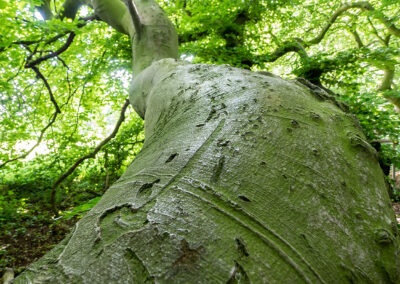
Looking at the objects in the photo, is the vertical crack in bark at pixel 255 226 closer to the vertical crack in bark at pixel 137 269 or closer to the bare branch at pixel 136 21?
the vertical crack in bark at pixel 137 269

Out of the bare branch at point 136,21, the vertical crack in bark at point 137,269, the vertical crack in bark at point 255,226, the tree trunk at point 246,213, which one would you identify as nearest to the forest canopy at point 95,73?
the bare branch at point 136,21

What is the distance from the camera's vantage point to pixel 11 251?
12.4 ft

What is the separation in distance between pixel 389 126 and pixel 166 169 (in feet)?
10.6

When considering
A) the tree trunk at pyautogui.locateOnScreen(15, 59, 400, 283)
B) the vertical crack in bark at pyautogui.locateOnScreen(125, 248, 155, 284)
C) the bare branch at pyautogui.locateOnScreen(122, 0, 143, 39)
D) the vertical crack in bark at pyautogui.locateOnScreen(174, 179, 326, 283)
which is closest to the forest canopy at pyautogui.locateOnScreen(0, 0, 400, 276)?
the bare branch at pyautogui.locateOnScreen(122, 0, 143, 39)

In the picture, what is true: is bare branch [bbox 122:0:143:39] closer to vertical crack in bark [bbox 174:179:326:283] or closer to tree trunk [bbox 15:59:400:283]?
tree trunk [bbox 15:59:400:283]

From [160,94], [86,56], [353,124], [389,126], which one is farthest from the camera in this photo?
[86,56]

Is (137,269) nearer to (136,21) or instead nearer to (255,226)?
(255,226)

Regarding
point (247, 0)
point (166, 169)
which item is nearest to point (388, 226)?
point (166, 169)

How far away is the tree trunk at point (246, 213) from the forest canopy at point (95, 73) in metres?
2.73

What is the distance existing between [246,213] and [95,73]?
6.25 meters

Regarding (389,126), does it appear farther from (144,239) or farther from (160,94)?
(144,239)

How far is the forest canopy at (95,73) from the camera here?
3834 millimetres

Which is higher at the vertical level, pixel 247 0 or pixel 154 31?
pixel 247 0

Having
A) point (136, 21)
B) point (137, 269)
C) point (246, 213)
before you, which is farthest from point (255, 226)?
point (136, 21)
